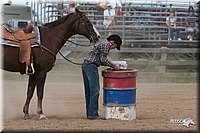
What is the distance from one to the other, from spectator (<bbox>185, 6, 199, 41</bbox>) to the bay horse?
42.5 feet

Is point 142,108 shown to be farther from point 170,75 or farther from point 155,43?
point 155,43

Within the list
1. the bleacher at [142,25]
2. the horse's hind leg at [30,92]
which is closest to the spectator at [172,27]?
the bleacher at [142,25]

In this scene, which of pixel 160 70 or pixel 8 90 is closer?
pixel 8 90

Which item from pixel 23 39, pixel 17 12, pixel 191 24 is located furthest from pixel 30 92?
pixel 191 24

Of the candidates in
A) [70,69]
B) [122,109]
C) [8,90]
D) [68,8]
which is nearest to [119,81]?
[122,109]

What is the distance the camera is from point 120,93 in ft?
28.3

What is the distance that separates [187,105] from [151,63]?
7.23 metres

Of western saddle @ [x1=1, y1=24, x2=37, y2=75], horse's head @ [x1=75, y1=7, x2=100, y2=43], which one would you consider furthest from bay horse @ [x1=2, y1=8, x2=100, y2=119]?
western saddle @ [x1=1, y1=24, x2=37, y2=75]

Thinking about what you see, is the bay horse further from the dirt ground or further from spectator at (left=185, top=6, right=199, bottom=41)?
spectator at (left=185, top=6, right=199, bottom=41)

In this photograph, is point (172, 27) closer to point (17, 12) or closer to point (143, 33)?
point (143, 33)

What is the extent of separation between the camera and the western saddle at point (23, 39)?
28.6 feet

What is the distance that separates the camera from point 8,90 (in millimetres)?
14156

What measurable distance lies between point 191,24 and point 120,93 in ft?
46.5
